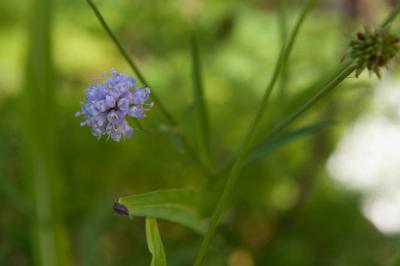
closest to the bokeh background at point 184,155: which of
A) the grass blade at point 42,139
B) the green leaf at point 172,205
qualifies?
the grass blade at point 42,139

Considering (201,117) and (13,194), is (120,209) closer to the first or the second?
(201,117)

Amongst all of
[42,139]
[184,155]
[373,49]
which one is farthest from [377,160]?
[373,49]

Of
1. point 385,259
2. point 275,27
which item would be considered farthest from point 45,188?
point 275,27

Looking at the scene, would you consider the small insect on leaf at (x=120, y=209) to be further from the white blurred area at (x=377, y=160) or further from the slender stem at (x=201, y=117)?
the white blurred area at (x=377, y=160)

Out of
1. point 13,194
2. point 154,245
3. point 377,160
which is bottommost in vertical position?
point 154,245

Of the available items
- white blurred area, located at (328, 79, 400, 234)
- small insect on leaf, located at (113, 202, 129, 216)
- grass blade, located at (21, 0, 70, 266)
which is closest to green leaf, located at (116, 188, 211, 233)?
small insect on leaf, located at (113, 202, 129, 216)

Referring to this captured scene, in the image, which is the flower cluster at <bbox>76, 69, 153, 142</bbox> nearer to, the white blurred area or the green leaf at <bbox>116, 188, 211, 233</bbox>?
the green leaf at <bbox>116, 188, 211, 233</bbox>

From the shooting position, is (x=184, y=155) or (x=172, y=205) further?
(x=184, y=155)

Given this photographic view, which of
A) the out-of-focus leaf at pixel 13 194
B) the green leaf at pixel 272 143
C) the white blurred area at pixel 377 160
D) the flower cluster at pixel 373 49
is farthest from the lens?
the white blurred area at pixel 377 160
